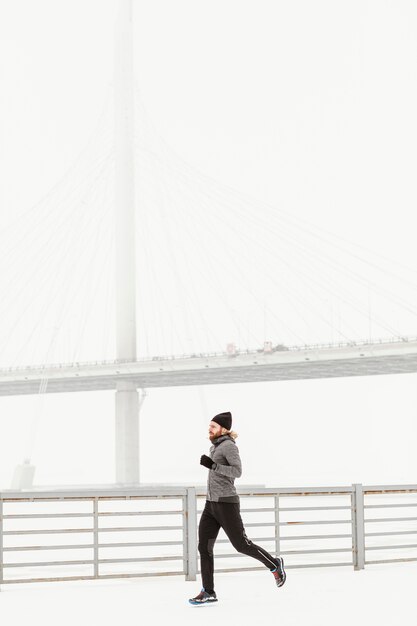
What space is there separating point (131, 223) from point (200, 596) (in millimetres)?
42748

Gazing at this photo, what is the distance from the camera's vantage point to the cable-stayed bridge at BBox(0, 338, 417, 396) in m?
46.7

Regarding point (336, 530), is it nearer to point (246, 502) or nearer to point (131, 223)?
point (246, 502)

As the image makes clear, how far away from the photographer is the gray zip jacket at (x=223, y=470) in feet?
26.7

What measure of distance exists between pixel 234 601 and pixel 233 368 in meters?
41.2

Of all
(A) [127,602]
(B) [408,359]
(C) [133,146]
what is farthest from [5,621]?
(C) [133,146]

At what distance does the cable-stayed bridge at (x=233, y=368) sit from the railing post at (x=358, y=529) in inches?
1416

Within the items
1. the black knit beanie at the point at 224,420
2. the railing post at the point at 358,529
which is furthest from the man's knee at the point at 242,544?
the railing post at the point at 358,529

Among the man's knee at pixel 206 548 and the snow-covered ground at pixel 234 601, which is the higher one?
the man's knee at pixel 206 548

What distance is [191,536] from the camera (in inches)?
376

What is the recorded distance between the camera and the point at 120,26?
5381cm

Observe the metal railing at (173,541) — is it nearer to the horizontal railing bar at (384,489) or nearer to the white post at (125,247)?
the horizontal railing bar at (384,489)

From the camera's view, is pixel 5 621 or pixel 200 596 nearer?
pixel 5 621

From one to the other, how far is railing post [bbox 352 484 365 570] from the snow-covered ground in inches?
5.0

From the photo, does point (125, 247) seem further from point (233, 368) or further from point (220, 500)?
point (220, 500)
